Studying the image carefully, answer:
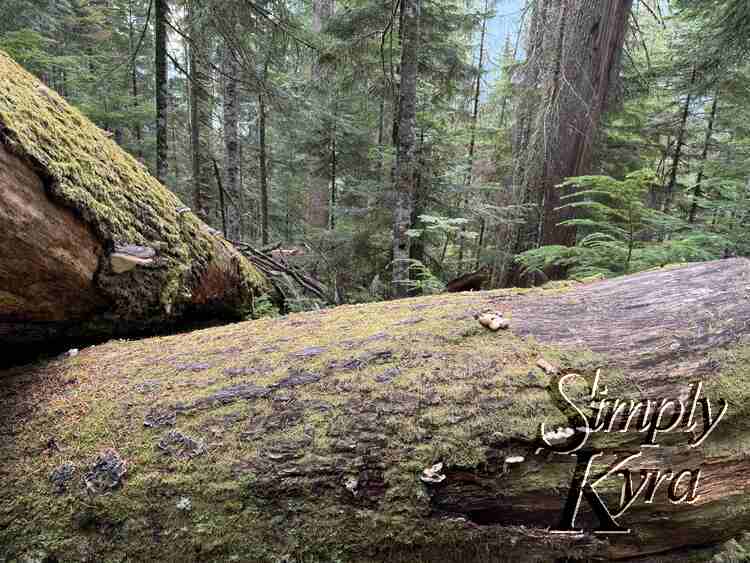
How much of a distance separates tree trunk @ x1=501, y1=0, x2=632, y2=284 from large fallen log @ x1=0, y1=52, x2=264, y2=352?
440 cm

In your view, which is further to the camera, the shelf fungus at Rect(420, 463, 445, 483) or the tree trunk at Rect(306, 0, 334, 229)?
the tree trunk at Rect(306, 0, 334, 229)

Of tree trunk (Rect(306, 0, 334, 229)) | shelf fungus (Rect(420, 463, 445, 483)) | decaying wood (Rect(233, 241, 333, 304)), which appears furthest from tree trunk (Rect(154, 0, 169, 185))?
shelf fungus (Rect(420, 463, 445, 483))

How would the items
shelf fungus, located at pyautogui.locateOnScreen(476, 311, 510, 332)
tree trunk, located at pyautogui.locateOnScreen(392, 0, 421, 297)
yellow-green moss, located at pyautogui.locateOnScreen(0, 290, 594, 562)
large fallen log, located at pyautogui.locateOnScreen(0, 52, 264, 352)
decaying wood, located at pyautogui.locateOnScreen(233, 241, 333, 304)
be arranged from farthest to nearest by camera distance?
tree trunk, located at pyautogui.locateOnScreen(392, 0, 421, 297) < decaying wood, located at pyautogui.locateOnScreen(233, 241, 333, 304) < shelf fungus, located at pyautogui.locateOnScreen(476, 311, 510, 332) < large fallen log, located at pyautogui.locateOnScreen(0, 52, 264, 352) < yellow-green moss, located at pyautogui.locateOnScreen(0, 290, 594, 562)

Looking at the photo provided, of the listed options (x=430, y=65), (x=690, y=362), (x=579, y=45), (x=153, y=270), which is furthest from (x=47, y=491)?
(x=430, y=65)

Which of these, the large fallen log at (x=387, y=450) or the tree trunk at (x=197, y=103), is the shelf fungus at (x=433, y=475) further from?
the tree trunk at (x=197, y=103)

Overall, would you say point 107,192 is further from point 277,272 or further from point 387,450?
point 277,272

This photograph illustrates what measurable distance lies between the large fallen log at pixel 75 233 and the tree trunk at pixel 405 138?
334 cm

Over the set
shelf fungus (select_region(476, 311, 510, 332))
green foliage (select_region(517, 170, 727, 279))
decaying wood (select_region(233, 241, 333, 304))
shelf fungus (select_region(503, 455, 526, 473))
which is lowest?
decaying wood (select_region(233, 241, 333, 304))

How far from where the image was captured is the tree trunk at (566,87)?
188 inches

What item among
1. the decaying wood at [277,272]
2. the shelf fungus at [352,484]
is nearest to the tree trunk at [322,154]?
the decaying wood at [277,272]

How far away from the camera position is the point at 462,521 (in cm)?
136

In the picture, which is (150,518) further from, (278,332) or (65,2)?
(65,2)

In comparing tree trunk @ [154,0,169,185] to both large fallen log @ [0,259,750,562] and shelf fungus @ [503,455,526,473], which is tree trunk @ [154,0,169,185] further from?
shelf fungus @ [503,455,526,473]

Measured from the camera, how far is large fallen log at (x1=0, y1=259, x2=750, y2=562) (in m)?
1.33
